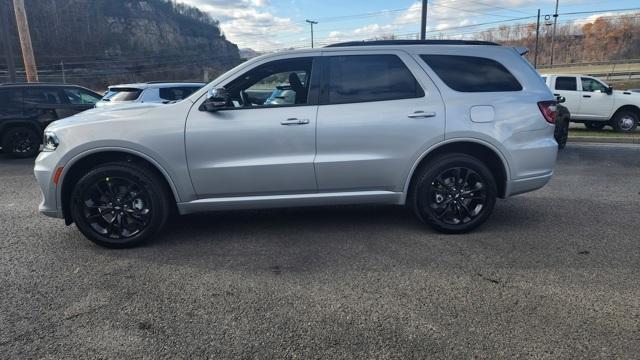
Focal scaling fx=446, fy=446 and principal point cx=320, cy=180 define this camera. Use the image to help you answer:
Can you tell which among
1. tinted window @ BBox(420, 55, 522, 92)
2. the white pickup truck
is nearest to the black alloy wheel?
tinted window @ BBox(420, 55, 522, 92)

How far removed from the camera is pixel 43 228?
500 centimetres

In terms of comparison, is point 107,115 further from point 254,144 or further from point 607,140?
point 607,140

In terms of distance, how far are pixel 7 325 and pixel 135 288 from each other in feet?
2.73

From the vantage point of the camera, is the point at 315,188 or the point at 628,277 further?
the point at 315,188

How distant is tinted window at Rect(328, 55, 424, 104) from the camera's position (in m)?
4.39

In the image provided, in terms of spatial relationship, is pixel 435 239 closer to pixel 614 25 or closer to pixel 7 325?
pixel 7 325

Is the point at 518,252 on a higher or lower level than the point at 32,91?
lower

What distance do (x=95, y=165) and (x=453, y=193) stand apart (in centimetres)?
356

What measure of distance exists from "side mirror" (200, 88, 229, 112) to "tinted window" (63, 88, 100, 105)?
8351 mm

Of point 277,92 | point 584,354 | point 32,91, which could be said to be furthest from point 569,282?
point 32,91

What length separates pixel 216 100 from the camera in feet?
13.6

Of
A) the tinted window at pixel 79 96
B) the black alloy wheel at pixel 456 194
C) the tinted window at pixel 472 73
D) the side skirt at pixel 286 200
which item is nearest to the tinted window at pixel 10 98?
the tinted window at pixel 79 96

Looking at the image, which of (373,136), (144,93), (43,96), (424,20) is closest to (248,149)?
(373,136)

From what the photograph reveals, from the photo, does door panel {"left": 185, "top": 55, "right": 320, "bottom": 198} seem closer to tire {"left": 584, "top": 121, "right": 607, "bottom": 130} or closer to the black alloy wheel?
the black alloy wheel
